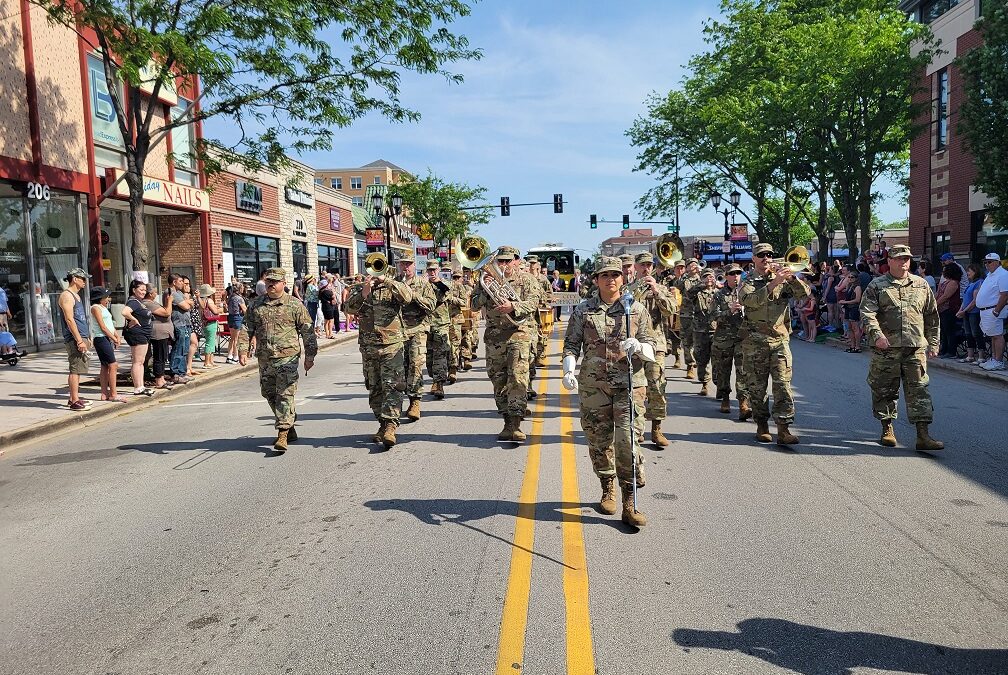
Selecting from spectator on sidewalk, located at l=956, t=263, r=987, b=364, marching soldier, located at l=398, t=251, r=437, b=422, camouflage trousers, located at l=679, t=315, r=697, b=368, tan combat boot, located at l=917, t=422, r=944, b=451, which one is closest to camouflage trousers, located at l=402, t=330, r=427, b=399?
marching soldier, located at l=398, t=251, r=437, b=422

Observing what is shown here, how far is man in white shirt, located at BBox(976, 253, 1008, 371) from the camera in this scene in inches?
479

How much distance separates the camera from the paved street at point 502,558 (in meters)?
3.59

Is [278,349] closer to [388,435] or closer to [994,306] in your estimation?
[388,435]

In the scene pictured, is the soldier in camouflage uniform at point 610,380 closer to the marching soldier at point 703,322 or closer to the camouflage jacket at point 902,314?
the camouflage jacket at point 902,314

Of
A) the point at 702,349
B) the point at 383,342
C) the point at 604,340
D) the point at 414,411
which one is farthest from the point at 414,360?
the point at 702,349

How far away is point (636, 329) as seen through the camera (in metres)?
5.57

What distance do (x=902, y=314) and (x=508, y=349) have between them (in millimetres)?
4076

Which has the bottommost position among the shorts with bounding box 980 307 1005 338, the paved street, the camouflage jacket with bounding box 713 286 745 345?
the paved street

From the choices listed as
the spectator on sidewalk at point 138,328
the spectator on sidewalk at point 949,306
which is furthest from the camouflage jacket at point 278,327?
the spectator on sidewalk at point 949,306

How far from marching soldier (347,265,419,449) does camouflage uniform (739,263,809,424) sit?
12.2 ft

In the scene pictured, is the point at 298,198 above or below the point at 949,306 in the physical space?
above

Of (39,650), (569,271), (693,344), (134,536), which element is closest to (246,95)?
(693,344)

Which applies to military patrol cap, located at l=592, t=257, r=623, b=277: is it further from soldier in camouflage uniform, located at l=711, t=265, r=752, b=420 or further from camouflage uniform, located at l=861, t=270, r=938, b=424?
soldier in camouflage uniform, located at l=711, t=265, r=752, b=420

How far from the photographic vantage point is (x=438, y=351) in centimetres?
1170
